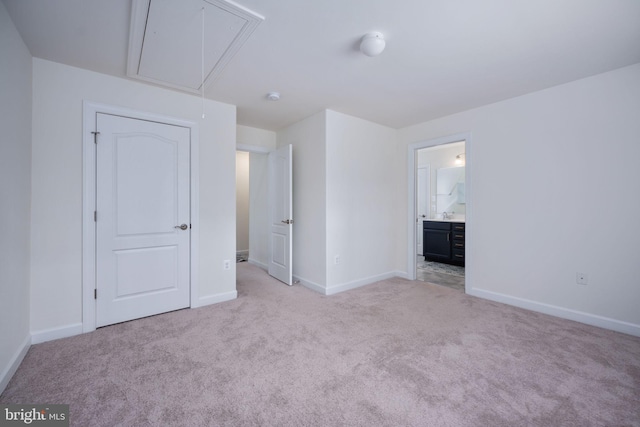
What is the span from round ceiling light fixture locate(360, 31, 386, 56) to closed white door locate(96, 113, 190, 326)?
2099 millimetres

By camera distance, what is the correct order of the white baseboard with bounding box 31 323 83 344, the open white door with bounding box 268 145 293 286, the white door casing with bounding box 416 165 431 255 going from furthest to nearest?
the white door casing with bounding box 416 165 431 255 → the open white door with bounding box 268 145 293 286 → the white baseboard with bounding box 31 323 83 344

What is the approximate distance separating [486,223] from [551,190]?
730mm

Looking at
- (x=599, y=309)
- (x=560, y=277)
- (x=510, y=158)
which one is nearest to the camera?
(x=599, y=309)

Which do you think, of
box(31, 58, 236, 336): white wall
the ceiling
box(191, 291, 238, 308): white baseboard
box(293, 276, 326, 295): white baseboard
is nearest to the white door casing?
the ceiling

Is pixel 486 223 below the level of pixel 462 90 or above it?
below

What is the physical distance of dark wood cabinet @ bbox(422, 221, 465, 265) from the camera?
5074 millimetres

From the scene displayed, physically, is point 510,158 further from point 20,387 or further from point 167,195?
point 20,387

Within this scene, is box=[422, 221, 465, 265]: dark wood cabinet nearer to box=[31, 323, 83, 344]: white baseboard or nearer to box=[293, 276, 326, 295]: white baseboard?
box=[293, 276, 326, 295]: white baseboard

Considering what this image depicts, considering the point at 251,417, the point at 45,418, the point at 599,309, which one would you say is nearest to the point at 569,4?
the point at 599,309

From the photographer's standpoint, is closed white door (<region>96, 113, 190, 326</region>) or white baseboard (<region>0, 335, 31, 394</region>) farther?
closed white door (<region>96, 113, 190, 326</region>)

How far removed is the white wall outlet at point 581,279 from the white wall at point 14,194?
15.4 ft

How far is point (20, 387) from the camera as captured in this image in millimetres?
1693

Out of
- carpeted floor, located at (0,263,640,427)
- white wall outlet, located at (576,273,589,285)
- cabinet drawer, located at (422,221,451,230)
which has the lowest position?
carpeted floor, located at (0,263,640,427)

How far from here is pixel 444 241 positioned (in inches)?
209
